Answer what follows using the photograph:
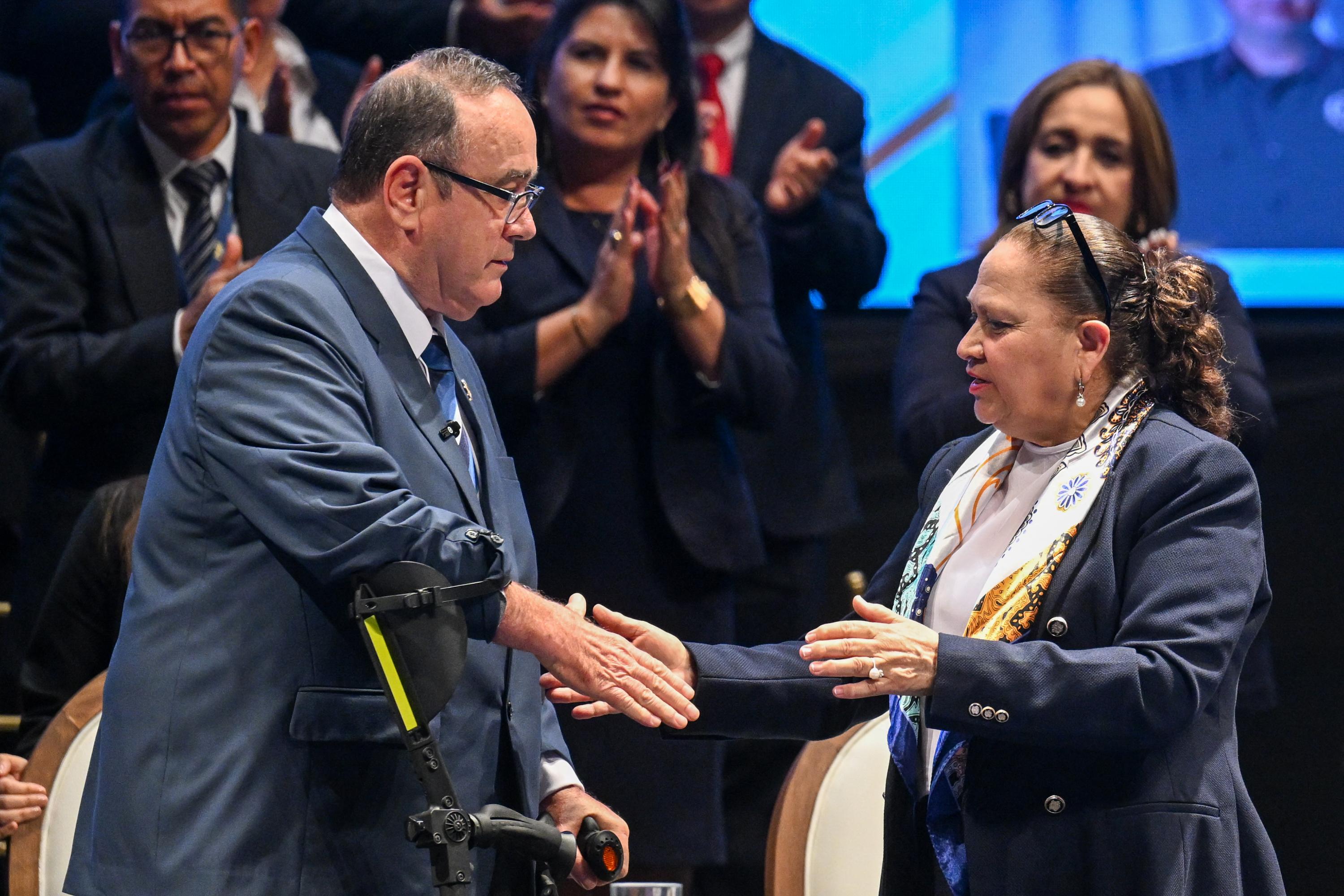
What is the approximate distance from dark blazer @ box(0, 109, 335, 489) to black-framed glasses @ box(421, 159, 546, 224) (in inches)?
45.6

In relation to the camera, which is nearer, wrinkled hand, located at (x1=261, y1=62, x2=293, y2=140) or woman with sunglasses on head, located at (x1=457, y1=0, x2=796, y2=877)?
woman with sunglasses on head, located at (x1=457, y1=0, x2=796, y2=877)

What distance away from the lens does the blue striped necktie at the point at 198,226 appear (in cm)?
330

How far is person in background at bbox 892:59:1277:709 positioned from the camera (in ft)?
10.8

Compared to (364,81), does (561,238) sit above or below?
below

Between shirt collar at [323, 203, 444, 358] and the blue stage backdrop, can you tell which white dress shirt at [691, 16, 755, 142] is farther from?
shirt collar at [323, 203, 444, 358]

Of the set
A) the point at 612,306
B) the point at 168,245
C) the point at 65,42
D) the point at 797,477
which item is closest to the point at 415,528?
the point at 612,306

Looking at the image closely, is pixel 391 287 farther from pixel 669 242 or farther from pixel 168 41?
pixel 168 41

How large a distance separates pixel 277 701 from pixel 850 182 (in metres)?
2.29

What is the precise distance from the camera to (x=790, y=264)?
370 cm

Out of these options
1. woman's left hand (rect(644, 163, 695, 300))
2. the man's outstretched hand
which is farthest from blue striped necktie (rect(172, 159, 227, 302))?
the man's outstretched hand

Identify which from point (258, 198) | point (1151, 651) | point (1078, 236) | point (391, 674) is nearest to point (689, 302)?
point (258, 198)

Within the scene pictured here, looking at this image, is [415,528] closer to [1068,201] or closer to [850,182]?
[1068,201]

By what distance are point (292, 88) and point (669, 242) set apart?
1.18 m

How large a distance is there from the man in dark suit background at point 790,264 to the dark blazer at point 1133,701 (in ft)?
5.03
